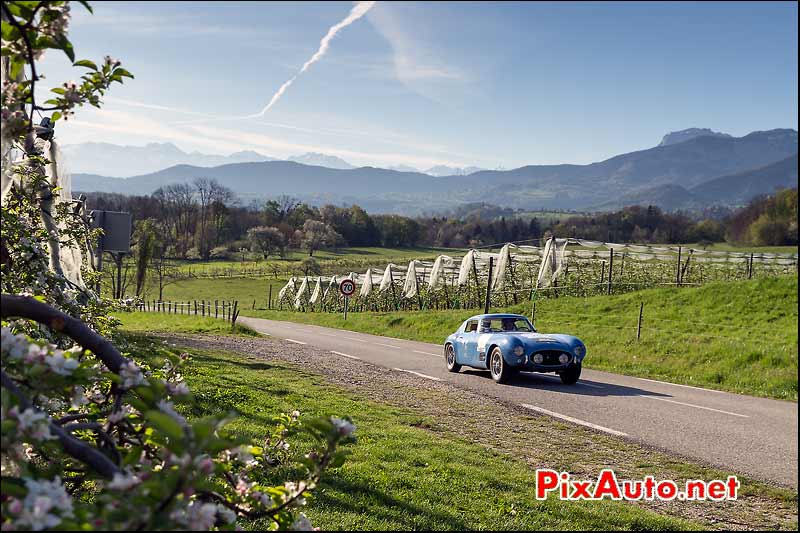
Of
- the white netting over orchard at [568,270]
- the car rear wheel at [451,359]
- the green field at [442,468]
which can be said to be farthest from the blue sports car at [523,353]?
the white netting over orchard at [568,270]

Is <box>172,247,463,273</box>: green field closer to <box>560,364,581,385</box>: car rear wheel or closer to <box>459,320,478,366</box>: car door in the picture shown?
<box>459,320,478,366</box>: car door

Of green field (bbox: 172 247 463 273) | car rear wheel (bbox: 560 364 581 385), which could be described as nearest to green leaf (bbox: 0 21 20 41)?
car rear wheel (bbox: 560 364 581 385)

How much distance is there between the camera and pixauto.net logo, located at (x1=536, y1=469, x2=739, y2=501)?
5.91 metres

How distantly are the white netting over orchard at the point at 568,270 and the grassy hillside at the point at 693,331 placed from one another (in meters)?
2.76

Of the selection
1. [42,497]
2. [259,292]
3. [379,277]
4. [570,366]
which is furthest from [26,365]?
[259,292]

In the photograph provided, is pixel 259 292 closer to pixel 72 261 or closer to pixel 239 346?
pixel 239 346

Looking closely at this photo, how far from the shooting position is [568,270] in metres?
34.6

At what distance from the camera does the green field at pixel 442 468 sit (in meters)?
4.95

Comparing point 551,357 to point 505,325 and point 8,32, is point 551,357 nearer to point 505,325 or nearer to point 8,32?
point 505,325

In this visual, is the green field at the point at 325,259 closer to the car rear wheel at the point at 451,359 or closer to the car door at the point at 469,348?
the car rear wheel at the point at 451,359

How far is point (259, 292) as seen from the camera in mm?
75312

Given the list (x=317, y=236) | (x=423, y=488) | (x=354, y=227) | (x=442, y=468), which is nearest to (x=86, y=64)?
(x=423, y=488)

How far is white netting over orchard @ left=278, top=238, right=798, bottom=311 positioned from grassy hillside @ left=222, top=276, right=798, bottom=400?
9.05 ft

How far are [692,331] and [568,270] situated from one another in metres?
15.7
